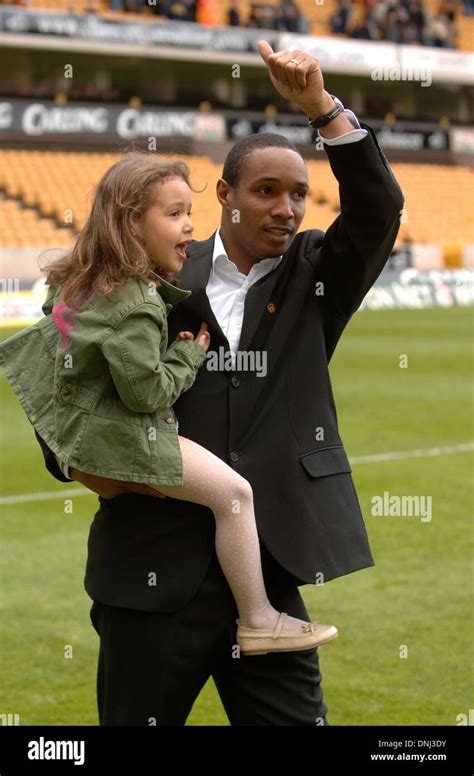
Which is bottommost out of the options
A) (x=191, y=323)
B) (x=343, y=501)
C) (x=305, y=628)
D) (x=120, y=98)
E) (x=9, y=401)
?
(x=305, y=628)

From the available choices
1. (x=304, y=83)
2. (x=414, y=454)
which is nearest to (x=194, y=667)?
(x=304, y=83)

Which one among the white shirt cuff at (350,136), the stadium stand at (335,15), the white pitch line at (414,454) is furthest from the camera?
the stadium stand at (335,15)

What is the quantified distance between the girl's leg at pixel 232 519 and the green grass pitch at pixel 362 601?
2.19 metres

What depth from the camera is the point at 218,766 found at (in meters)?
3.12

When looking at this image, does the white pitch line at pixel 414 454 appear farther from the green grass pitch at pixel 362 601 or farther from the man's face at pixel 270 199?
the man's face at pixel 270 199

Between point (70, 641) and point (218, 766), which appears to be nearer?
point (218, 766)

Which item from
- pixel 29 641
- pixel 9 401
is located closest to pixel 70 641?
pixel 29 641

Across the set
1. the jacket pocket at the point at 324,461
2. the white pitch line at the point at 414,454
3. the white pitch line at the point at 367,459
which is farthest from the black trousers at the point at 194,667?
the white pitch line at the point at 414,454

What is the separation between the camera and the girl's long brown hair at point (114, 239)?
2.99m

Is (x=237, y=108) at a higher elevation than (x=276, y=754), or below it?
higher

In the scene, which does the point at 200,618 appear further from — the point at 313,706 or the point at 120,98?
the point at 120,98

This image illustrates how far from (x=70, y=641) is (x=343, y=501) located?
3.40m

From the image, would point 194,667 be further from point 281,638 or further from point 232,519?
point 232,519

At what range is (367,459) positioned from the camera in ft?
35.1
